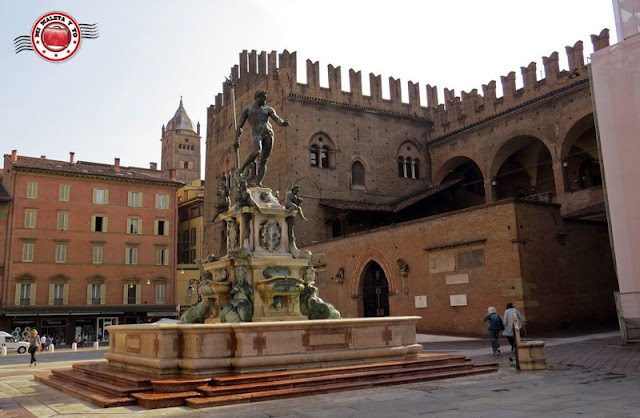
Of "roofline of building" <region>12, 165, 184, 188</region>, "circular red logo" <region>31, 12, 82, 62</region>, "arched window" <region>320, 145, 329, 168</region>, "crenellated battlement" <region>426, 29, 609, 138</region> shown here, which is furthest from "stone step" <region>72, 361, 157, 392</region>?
"roofline of building" <region>12, 165, 184, 188</region>

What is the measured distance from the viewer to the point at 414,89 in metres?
36.6

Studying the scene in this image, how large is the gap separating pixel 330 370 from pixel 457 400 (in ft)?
6.57

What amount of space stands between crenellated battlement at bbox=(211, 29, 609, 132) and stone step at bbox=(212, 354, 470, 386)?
2077 centimetres

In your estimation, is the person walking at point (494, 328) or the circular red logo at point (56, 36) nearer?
the circular red logo at point (56, 36)

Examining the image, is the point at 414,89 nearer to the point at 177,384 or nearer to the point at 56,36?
the point at 56,36

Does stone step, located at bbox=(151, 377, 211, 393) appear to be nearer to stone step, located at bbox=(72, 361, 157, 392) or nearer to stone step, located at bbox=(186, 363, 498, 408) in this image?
stone step, located at bbox=(72, 361, 157, 392)

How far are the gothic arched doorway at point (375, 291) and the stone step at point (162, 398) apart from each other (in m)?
18.1

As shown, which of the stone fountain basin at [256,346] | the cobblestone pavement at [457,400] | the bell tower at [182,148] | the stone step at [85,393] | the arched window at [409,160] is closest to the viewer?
the cobblestone pavement at [457,400]

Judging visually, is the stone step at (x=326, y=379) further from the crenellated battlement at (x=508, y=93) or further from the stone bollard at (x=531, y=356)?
the crenellated battlement at (x=508, y=93)

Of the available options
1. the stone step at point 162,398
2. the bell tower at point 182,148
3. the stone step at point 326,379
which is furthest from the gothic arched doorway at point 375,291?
the bell tower at point 182,148

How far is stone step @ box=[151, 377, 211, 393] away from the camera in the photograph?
7.40 meters

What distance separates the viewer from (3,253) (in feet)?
115

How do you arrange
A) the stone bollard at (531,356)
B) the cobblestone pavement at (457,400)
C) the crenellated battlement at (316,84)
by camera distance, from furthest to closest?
the crenellated battlement at (316,84) → the stone bollard at (531,356) → the cobblestone pavement at (457,400)

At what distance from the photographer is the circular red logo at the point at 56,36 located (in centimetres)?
1038
